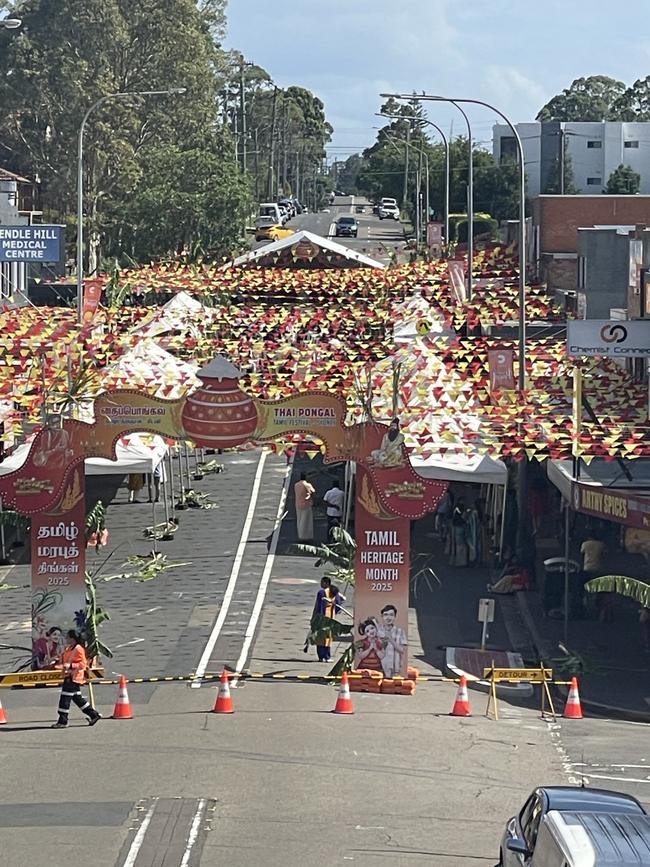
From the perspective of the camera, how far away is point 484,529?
29.9 metres

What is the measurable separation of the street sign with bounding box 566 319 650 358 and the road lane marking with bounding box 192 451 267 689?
284 inches

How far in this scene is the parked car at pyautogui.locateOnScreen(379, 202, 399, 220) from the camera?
14050 centimetres

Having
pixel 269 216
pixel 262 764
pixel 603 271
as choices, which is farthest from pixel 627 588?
pixel 269 216

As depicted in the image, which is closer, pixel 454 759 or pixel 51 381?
pixel 454 759

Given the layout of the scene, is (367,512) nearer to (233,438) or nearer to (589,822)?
(233,438)

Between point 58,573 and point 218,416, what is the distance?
2.99 metres

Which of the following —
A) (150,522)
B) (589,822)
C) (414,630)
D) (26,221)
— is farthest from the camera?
(26,221)

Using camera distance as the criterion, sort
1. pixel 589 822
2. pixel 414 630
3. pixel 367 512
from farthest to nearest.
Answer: pixel 414 630, pixel 367 512, pixel 589 822

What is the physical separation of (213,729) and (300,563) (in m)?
11.5

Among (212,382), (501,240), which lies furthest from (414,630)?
(501,240)

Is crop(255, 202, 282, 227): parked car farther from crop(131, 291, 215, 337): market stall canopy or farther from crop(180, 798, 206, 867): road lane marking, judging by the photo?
crop(180, 798, 206, 867): road lane marking

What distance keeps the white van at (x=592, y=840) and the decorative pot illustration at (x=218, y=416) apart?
11396 millimetres

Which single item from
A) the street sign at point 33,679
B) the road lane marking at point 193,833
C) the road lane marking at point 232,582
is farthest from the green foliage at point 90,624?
the road lane marking at point 193,833

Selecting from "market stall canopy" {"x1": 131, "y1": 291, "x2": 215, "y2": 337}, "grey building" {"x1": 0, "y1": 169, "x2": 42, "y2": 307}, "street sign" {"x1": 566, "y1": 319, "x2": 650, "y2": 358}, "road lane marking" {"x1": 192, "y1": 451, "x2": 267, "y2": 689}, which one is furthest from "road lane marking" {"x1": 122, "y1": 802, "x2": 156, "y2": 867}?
"grey building" {"x1": 0, "y1": 169, "x2": 42, "y2": 307}
